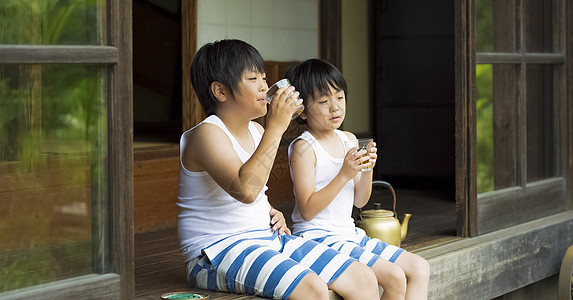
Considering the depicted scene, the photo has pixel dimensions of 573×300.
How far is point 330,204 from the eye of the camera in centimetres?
305

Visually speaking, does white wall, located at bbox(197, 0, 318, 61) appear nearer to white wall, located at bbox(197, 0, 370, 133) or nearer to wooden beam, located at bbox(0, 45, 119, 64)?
white wall, located at bbox(197, 0, 370, 133)

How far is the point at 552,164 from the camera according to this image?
16.0 ft

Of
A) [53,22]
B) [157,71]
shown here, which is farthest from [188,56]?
[53,22]

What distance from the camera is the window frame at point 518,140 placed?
158 inches

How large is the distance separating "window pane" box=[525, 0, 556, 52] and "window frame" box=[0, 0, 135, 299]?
9.23 ft

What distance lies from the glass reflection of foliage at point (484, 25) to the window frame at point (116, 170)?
221cm

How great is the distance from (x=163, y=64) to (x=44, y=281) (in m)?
3.44

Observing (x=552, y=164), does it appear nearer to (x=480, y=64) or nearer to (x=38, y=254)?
(x=480, y=64)

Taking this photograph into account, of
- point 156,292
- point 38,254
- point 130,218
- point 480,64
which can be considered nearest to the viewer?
point 38,254

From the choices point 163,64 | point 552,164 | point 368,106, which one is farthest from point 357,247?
point 368,106

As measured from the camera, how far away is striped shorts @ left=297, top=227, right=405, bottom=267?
2.90m

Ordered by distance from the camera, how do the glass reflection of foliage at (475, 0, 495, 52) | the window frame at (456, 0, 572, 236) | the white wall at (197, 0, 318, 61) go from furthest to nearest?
1. the white wall at (197, 0, 318, 61)
2. the glass reflection of foliage at (475, 0, 495, 52)
3. the window frame at (456, 0, 572, 236)

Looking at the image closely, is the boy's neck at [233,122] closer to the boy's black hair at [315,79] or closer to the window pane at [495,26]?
the boy's black hair at [315,79]

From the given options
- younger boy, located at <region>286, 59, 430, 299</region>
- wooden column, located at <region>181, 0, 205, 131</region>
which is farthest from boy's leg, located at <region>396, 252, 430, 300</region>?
wooden column, located at <region>181, 0, 205, 131</region>
